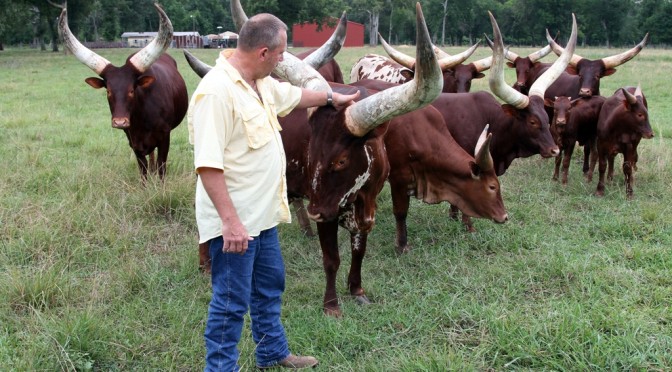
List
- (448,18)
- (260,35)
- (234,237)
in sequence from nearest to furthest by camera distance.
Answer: (234,237) → (260,35) → (448,18)

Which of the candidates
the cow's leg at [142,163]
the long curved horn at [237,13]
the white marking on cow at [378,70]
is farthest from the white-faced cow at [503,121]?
the cow's leg at [142,163]

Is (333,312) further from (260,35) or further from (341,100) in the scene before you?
(260,35)

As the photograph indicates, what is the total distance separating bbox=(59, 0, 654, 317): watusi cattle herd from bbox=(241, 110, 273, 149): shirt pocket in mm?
749

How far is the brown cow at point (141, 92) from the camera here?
241 inches

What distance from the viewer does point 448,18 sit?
245 feet

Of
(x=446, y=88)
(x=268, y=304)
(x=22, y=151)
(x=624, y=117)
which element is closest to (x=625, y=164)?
(x=624, y=117)

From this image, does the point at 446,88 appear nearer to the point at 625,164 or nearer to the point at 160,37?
the point at 625,164

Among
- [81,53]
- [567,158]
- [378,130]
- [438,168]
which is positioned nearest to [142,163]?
[81,53]

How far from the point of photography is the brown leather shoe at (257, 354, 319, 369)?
130 inches

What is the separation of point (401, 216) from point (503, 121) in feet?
5.07

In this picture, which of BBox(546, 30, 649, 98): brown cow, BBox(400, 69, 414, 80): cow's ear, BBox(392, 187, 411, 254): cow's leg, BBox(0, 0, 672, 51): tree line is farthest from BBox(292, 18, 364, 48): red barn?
BBox(392, 187, 411, 254): cow's leg

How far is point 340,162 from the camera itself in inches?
140

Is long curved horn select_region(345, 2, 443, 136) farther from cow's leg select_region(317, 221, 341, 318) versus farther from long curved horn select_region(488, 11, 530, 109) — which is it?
long curved horn select_region(488, 11, 530, 109)

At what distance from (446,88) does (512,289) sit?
15.6 feet
